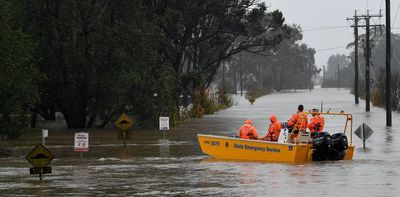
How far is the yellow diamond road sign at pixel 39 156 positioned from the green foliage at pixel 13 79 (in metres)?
11.9

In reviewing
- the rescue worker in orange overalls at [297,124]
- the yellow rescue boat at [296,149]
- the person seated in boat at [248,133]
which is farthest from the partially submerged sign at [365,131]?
the person seated in boat at [248,133]

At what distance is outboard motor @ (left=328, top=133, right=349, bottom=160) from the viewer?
24.3 meters

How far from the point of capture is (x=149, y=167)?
23.4 metres

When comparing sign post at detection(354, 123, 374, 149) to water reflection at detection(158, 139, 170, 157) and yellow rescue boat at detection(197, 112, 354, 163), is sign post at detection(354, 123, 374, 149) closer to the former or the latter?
yellow rescue boat at detection(197, 112, 354, 163)

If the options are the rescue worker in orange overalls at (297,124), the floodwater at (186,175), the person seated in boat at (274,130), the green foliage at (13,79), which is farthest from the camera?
the green foliage at (13,79)

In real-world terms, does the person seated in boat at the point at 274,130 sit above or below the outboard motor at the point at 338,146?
above

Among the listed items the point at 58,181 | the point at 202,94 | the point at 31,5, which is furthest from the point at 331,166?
the point at 202,94

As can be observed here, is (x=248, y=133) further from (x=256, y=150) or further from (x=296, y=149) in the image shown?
(x=296, y=149)

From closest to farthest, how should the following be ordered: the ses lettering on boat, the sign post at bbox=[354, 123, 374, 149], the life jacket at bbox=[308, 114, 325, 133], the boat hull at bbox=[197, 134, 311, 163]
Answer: the boat hull at bbox=[197, 134, 311, 163] < the ses lettering on boat < the life jacket at bbox=[308, 114, 325, 133] < the sign post at bbox=[354, 123, 374, 149]

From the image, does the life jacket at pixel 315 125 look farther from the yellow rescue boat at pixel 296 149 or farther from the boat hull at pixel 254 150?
the boat hull at pixel 254 150

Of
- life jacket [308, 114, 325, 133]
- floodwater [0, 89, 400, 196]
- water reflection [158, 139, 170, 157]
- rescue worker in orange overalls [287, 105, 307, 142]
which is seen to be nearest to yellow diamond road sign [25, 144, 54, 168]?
floodwater [0, 89, 400, 196]

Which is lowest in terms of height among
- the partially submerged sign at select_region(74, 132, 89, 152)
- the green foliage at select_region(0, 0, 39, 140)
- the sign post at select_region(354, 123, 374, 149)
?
the partially submerged sign at select_region(74, 132, 89, 152)

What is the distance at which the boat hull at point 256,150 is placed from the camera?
79.5 ft

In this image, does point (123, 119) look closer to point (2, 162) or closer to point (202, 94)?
point (2, 162)
